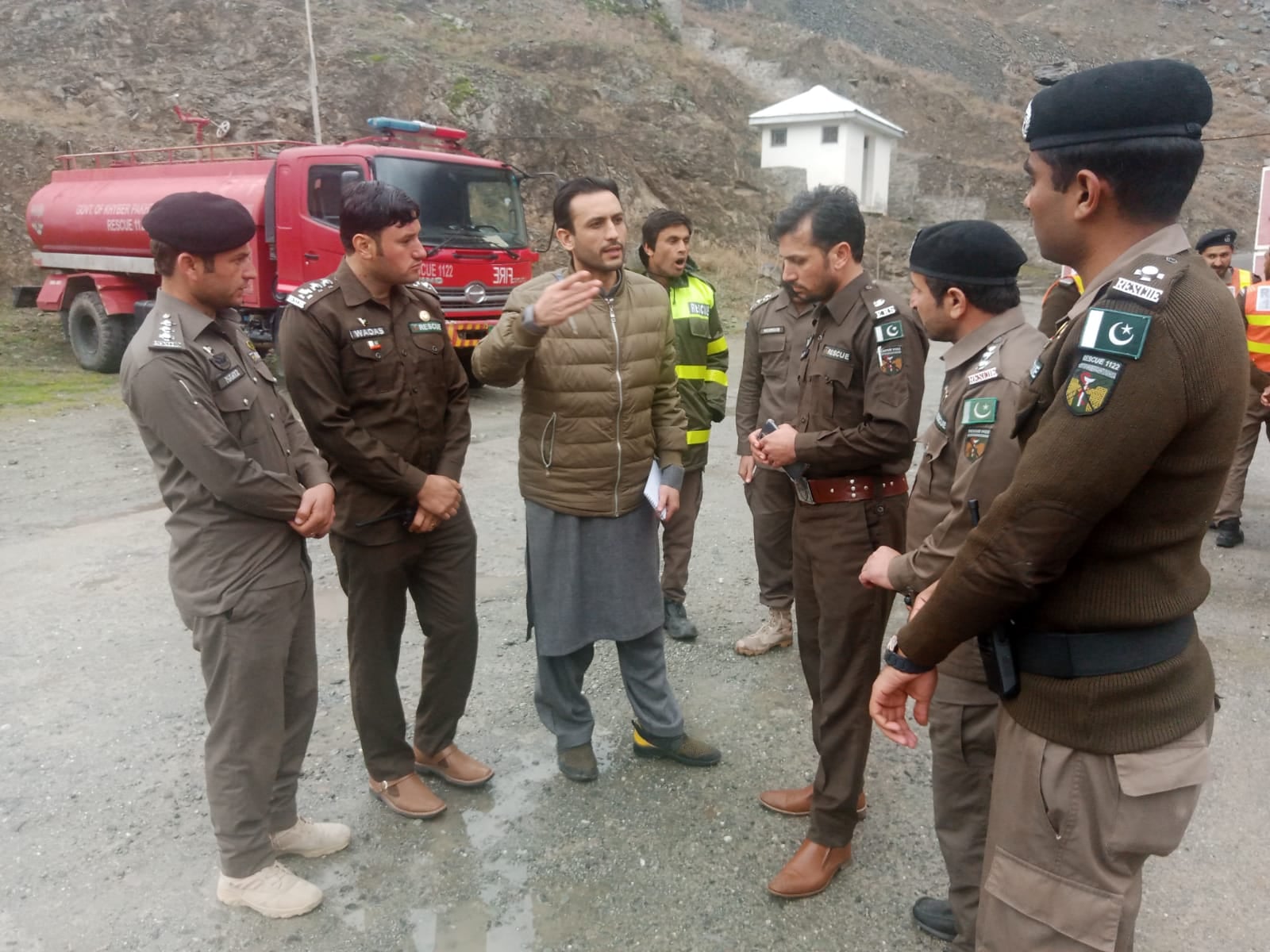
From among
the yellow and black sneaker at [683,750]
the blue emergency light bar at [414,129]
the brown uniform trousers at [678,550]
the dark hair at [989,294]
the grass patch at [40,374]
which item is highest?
the blue emergency light bar at [414,129]

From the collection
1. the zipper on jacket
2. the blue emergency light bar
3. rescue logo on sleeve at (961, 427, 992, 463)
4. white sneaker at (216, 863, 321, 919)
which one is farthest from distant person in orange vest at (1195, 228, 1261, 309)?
the blue emergency light bar

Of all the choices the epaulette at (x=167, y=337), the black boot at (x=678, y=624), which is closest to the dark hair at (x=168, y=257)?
the epaulette at (x=167, y=337)

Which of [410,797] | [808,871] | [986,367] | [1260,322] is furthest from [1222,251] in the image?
[410,797]

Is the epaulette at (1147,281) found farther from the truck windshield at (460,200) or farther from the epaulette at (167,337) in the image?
the truck windshield at (460,200)

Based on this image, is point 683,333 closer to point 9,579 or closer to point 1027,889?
point 1027,889

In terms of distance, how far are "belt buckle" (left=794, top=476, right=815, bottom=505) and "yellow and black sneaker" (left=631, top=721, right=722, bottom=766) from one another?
0.98 meters

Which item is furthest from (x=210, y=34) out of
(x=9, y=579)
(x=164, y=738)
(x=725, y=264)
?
(x=164, y=738)

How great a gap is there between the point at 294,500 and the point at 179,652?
194 cm

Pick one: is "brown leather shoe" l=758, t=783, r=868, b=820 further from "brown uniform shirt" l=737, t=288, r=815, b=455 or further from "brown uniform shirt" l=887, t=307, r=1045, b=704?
"brown uniform shirt" l=737, t=288, r=815, b=455

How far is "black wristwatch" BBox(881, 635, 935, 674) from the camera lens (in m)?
1.55

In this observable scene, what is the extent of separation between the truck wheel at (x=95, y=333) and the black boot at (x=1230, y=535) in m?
11.1

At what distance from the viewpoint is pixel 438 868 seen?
8.35 feet

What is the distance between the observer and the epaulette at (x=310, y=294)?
2570mm

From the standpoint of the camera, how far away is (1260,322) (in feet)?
17.1
